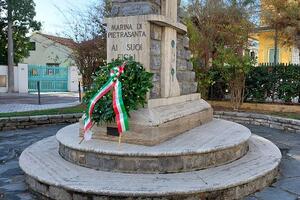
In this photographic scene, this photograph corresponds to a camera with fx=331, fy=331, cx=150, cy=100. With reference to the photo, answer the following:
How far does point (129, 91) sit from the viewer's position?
447cm

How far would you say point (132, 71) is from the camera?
15.0ft

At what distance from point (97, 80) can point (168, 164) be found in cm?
163

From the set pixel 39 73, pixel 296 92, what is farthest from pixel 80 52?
pixel 39 73

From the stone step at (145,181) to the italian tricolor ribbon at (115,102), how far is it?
597 mm

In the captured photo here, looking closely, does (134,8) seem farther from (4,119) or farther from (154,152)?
(4,119)

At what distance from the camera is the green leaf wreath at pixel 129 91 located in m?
4.46

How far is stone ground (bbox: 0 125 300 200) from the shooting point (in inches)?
154

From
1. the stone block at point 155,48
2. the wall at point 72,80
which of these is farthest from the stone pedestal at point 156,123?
the wall at point 72,80

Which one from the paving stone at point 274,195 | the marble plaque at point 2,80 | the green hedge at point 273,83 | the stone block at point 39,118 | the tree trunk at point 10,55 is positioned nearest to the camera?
the paving stone at point 274,195

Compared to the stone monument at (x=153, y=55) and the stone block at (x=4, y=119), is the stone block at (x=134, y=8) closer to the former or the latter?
the stone monument at (x=153, y=55)

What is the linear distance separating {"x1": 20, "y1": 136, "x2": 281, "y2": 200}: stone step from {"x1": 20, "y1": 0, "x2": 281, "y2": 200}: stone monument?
0.01m

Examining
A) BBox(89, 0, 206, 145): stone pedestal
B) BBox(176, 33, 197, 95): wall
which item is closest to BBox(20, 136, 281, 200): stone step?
BBox(89, 0, 206, 145): stone pedestal

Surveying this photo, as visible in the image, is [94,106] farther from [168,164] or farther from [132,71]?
[168,164]

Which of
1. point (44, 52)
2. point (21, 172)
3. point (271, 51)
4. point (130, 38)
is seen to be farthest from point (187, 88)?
point (44, 52)
